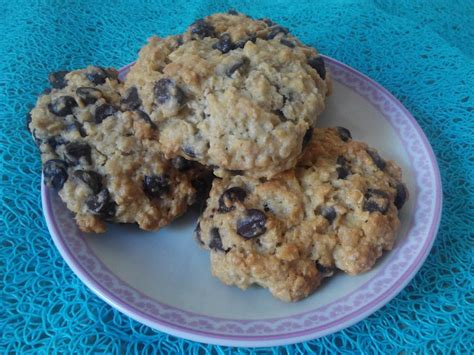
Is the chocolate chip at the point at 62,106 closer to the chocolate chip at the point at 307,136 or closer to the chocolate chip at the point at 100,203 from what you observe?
the chocolate chip at the point at 100,203

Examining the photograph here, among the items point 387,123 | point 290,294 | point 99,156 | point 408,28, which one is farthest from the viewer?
point 408,28

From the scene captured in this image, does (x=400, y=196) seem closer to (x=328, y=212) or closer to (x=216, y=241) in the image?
(x=328, y=212)

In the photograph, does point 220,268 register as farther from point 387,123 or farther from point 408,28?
point 408,28

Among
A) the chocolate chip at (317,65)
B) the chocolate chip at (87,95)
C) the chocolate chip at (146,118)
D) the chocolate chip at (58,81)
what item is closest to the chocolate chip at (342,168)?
the chocolate chip at (317,65)

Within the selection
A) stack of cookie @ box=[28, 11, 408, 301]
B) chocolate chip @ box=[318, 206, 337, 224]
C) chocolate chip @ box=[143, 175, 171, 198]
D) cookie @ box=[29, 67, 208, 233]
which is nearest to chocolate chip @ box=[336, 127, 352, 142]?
stack of cookie @ box=[28, 11, 408, 301]

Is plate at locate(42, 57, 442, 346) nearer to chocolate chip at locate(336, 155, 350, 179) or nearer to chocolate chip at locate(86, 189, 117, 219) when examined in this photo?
chocolate chip at locate(86, 189, 117, 219)

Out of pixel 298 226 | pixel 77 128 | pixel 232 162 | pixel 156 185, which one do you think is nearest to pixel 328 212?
pixel 298 226

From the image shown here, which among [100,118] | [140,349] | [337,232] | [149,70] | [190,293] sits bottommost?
[140,349]

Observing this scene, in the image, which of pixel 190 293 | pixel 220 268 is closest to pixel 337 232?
pixel 220 268
